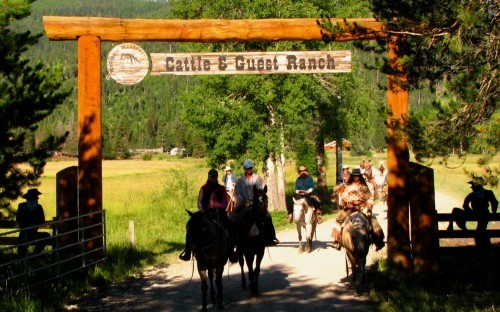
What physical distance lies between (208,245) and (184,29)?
486cm

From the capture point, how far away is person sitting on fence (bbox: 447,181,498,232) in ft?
45.9

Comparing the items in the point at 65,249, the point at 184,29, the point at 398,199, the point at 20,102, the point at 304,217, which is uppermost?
the point at 184,29

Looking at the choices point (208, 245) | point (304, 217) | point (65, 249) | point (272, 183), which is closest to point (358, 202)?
point (208, 245)

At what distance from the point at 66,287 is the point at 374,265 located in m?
6.32

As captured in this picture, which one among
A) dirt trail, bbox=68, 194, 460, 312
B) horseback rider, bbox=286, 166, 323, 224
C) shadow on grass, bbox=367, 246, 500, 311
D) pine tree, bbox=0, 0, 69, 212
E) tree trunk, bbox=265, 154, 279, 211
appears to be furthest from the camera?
tree trunk, bbox=265, 154, 279, 211

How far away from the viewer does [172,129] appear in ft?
637

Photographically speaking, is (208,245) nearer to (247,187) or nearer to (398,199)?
(247,187)

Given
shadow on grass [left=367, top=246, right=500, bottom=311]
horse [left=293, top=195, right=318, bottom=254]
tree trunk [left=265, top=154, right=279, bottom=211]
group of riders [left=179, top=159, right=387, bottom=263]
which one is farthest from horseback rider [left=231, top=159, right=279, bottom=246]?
tree trunk [left=265, top=154, right=279, bottom=211]

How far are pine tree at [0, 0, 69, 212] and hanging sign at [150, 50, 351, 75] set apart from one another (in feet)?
8.60

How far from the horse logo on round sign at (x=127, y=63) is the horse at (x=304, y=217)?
5.86 meters

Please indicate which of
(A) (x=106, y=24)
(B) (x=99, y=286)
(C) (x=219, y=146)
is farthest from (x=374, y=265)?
(C) (x=219, y=146)

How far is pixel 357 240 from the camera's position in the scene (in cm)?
1198

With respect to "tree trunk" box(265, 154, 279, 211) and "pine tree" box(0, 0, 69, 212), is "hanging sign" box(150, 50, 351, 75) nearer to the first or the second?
"pine tree" box(0, 0, 69, 212)

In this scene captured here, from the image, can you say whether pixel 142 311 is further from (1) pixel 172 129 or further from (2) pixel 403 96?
(1) pixel 172 129
